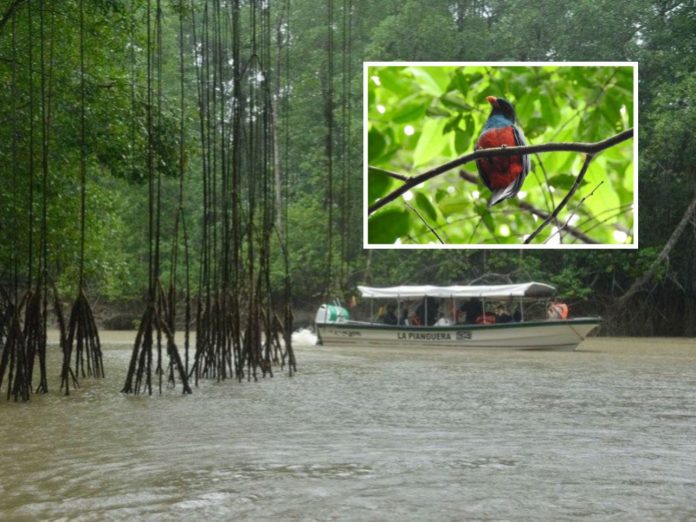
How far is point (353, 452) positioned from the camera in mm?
5895

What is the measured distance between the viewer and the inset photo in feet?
39.8

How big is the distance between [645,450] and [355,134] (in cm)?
2175

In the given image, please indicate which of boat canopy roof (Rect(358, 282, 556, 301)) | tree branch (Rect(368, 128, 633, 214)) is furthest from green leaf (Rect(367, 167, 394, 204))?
boat canopy roof (Rect(358, 282, 556, 301))

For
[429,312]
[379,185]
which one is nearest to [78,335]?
[379,185]

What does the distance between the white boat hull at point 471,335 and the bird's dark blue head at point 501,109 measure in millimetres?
6453

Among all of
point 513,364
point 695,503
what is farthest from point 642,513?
point 513,364

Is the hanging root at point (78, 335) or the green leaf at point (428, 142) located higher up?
the green leaf at point (428, 142)

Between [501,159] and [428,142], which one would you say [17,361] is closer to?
[428,142]

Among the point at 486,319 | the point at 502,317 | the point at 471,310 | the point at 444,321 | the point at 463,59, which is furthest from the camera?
the point at 463,59

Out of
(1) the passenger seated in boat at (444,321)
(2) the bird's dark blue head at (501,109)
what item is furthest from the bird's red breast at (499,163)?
(1) the passenger seated in boat at (444,321)

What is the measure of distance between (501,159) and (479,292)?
306 inches

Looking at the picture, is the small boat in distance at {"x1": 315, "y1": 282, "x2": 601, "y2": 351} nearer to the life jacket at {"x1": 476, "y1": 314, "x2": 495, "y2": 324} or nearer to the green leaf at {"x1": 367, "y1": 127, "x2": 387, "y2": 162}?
the life jacket at {"x1": 476, "y1": 314, "x2": 495, "y2": 324}

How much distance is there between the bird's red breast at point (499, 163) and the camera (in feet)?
40.4

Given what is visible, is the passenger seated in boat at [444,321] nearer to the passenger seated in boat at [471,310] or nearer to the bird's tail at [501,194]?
the passenger seated in boat at [471,310]
